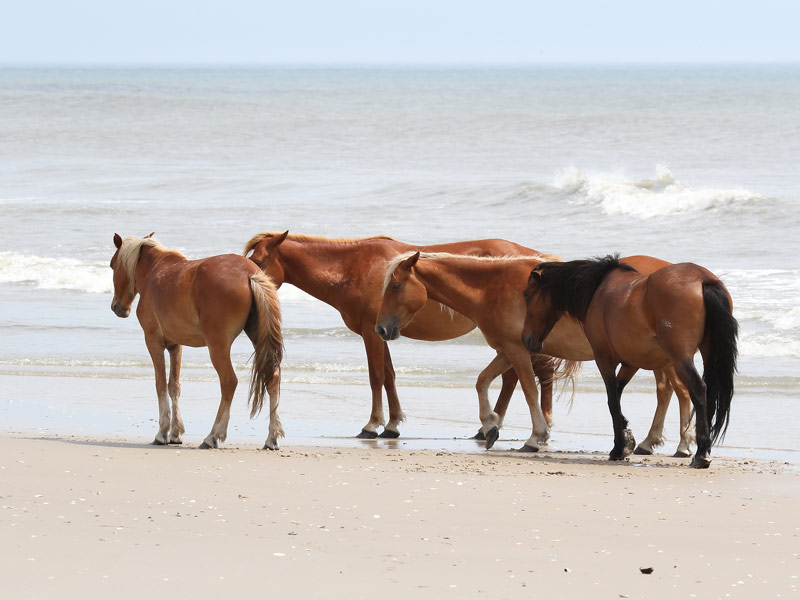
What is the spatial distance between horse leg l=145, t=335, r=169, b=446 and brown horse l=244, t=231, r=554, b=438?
3.82ft

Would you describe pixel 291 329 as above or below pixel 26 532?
below

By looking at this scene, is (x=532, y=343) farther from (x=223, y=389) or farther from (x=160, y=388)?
(x=160, y=388)

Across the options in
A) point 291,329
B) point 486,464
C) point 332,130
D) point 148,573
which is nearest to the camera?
point 148,573

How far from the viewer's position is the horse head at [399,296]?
784 centimetres

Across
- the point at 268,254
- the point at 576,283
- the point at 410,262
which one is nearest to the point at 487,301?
the point at 410,262

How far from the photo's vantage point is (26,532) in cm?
492

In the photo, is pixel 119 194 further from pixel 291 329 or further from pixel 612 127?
pixel 612 127

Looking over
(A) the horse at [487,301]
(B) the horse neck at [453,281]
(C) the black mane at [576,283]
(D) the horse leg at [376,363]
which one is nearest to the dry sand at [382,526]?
(A) the horse at [487,301]

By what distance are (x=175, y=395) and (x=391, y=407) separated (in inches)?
68.9

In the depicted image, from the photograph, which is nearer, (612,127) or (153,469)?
(153,469)

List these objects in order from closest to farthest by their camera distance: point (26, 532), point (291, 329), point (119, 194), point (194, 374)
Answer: point (26, 532) < point (194, 374) < point (291, 329) < point (119, 194)

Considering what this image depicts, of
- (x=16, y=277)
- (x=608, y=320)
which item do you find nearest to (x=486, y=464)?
(x=608, y=320)

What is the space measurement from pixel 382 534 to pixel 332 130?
147ft

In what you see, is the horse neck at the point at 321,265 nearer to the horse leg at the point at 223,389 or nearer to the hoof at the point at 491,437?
the horse leg at the point at 223,389
